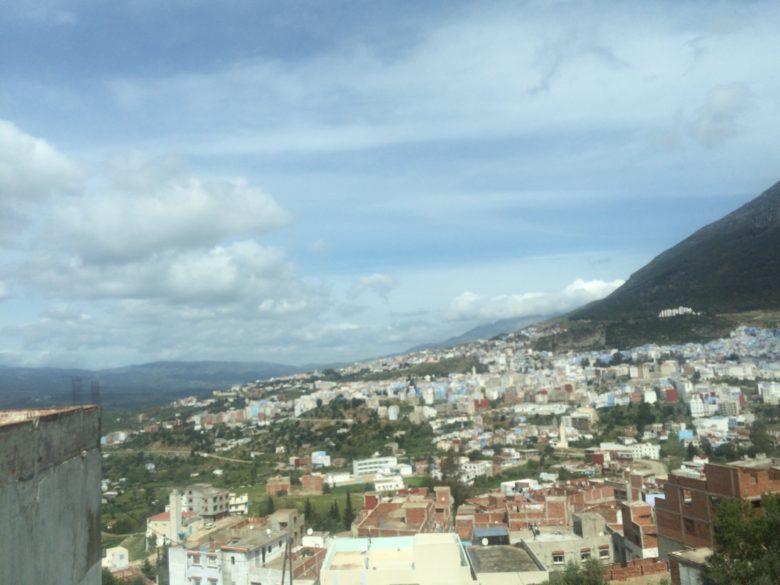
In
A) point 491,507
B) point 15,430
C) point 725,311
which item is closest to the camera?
point 15,430

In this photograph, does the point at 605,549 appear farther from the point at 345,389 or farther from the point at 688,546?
the point at 345,389

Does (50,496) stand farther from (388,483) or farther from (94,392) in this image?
(388,483)

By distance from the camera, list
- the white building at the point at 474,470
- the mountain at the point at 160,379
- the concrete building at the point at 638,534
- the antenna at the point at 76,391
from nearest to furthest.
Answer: the antenna at the point at 76,391 < the concrete building at the point at 638,534 < the white building at the point at 474,470 < the mountain at the point at 160,379

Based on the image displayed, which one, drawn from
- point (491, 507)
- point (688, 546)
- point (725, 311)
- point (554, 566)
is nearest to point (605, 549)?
point (554, 566)

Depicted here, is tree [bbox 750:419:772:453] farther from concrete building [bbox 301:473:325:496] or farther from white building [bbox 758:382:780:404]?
concrete building [bbox 301:473:325:496]

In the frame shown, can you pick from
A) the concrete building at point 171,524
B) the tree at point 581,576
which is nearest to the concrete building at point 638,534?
the tree at point 581,576

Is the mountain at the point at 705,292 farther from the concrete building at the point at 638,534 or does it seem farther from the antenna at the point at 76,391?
the antenna at the point at 76,391
